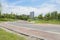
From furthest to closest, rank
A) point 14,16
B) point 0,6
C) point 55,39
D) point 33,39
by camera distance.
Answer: point 14,16 → point 0,6 → point 33,39 → point 55,39

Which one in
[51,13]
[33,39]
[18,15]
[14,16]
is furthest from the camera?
[18,15]

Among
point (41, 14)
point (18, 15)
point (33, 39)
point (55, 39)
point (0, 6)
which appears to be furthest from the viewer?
point (18, 15)

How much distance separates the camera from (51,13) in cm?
7162

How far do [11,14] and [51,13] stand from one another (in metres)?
41.2

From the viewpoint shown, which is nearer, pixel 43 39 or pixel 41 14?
pixel 43 39

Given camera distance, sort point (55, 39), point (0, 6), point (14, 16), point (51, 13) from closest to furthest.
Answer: point (55, 39) < point (0, 6) < point (51, 13) < point (14, 16)

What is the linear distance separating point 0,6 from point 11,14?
2437 inches

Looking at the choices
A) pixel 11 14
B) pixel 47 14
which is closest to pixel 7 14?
pixel 11 14

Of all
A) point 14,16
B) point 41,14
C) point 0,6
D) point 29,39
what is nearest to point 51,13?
point 41,14

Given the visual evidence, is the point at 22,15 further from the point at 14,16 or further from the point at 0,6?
the point at 0,6

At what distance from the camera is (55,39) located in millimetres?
11922

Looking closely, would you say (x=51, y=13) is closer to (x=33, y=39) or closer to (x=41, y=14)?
(x=41, y=14)

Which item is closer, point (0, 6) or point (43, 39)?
point (43, 39)

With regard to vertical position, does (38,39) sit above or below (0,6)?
below
